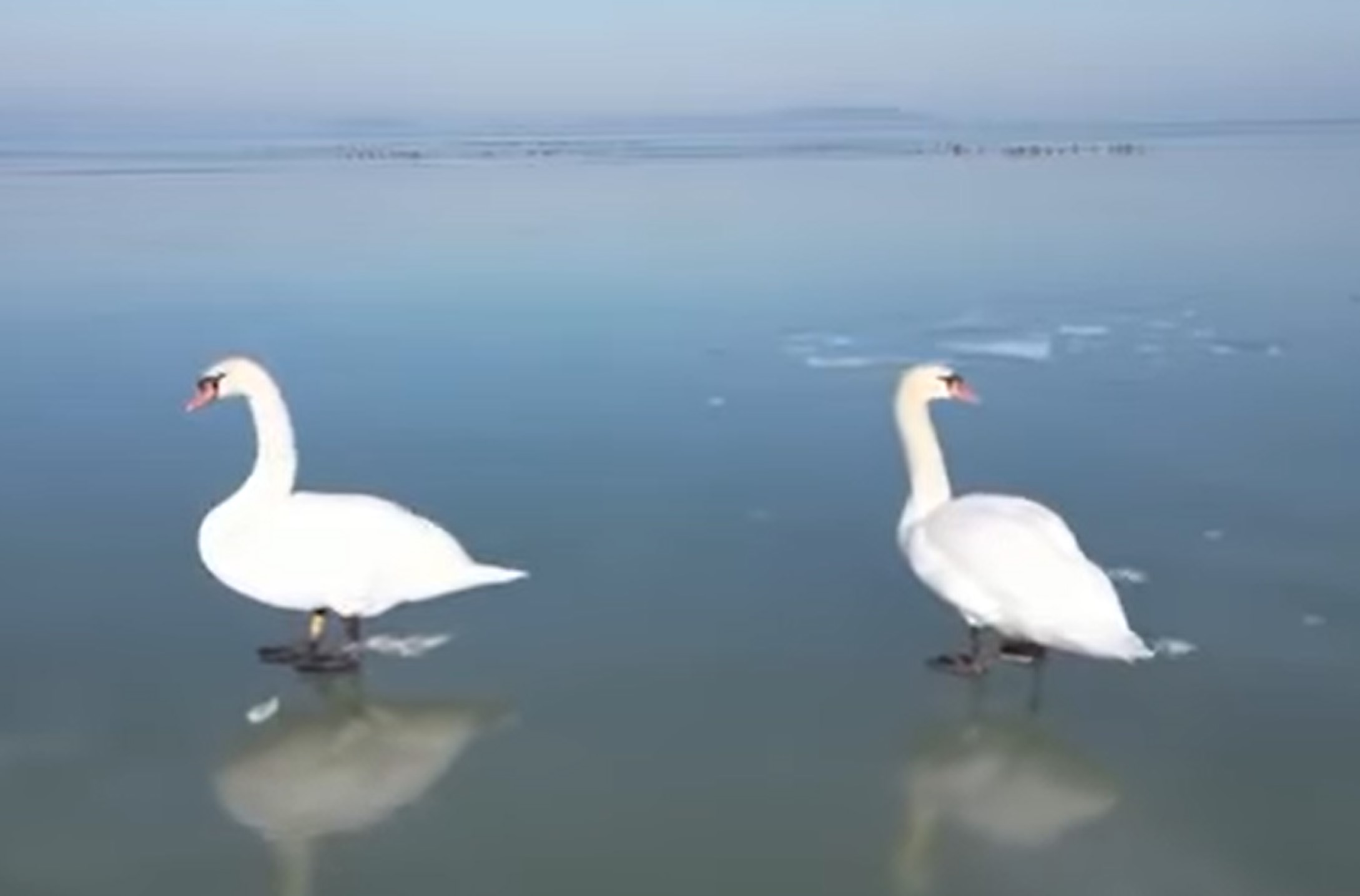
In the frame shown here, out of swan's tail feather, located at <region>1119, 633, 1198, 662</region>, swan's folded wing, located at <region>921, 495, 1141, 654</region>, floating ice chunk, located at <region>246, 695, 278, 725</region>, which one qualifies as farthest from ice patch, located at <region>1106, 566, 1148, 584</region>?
floating ice chunk, located at <region>246, 695, 278, 725</region>

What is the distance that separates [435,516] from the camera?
7207 mm

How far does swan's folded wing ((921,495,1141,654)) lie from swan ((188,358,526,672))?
1.34 metres

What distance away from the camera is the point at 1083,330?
40.2ft

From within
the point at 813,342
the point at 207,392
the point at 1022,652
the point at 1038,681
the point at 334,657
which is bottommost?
the point at 1038,681

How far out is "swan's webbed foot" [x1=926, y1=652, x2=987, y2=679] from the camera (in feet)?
17.9

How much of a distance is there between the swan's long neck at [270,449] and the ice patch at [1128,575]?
2.74 meters

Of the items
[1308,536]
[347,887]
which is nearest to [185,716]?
[347,887]

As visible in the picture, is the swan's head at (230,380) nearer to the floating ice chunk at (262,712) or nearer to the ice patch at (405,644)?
the ice patch at (405,644)

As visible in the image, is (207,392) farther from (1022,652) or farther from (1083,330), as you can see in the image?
(1083,330)

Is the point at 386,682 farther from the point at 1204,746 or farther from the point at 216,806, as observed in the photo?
the point at 1204,746

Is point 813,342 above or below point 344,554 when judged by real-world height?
above

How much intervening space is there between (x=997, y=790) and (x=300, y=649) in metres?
2.20

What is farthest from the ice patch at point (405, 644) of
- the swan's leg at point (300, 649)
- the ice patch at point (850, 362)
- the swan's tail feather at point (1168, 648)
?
the ice patch at point (850, 362)

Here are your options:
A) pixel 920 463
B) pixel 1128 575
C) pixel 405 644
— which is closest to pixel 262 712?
pixel 405 644
